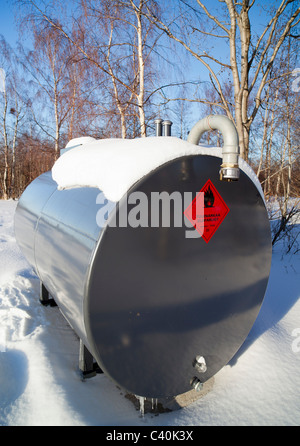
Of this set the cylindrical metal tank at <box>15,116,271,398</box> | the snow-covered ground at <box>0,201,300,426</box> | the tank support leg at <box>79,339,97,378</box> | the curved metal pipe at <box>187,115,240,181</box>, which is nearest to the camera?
the cylindrical metal tank at <box>15,116,271,398</box>

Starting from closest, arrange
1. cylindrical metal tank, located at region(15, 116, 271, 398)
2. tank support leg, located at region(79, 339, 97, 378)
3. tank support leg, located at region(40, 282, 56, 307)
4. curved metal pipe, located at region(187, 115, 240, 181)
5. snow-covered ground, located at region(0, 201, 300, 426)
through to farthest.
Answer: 1. cylindrical metal tank, located at region(15, 116, 271, 398)
2. curved metal pipe, located at region(187, 115, 240, 181)
3. snow-covered ground, located at region(0, 201, 300, 426)
4. tank support leg, located at region(79, 339, 97, 378)
5. tank support leg, located at region(40, 282, 56, 307)

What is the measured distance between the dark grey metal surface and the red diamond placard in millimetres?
43

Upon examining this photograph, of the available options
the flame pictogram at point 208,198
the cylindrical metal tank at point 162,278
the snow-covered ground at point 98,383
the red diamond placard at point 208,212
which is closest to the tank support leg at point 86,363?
the snow-covered ground at point 98,383

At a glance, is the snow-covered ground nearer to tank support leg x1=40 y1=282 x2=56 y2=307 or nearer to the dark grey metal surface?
tank support leg x1=40 y1=282 x2=56 y2=307

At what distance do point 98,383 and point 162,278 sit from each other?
41.9 inches

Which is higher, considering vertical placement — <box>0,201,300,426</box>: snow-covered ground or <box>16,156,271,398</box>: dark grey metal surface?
<box>16,156,271,398</box>: dark grey metal surface

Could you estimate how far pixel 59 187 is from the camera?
2236mm

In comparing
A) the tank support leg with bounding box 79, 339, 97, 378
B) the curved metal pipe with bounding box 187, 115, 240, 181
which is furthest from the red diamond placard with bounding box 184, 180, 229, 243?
the tank support leg with bounding box 79, 339, 97, 378

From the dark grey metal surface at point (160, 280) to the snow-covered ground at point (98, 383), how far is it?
239mm

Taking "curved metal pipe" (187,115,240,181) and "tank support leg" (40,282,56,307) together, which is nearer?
"curved metal pipe" (187,115,240,181)

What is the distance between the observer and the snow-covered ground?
181 centimetres

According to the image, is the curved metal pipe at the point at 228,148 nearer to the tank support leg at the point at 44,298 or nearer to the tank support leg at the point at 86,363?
the tank support leg at the point at 86,363

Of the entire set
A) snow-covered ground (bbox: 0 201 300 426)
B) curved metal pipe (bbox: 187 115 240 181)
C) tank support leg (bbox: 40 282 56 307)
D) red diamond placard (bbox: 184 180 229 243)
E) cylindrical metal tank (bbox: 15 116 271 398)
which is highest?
curved metal pipe (bbox: 187 115 240 181)

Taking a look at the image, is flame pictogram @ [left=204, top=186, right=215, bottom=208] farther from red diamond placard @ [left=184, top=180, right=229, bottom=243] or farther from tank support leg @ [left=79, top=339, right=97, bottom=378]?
tank support leg @ [left=79, top=339, right=97, bottom=378]
